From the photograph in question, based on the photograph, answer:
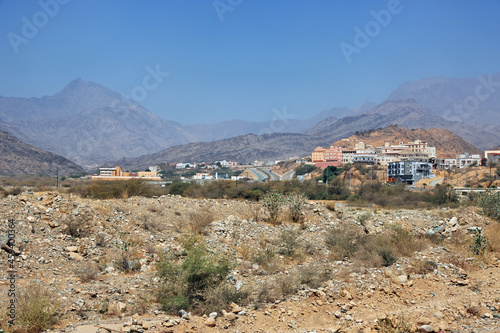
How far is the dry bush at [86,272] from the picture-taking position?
885 centimetres

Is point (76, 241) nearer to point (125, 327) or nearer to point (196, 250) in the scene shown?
point (196, 250)

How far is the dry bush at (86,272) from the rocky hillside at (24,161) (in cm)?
9377

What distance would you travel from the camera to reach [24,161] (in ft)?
325

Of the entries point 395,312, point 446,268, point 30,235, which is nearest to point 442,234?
point 446,268

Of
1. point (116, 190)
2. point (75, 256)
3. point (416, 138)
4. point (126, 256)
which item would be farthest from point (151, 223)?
point (416, 138)

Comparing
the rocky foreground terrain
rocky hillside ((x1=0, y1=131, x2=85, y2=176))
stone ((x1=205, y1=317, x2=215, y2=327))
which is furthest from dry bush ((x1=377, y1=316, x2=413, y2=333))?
rocky hillside ((x1=0, y1=131, x2=85, y2=176))

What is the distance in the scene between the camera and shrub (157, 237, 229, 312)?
24.8 ft

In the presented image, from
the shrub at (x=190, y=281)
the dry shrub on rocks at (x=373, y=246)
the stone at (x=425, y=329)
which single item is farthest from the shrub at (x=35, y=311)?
the dry shrub on rocks at (x=373, y=246)

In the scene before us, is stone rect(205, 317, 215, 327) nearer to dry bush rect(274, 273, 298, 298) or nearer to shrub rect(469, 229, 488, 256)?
dry bush rect(274, 273, 298, 298)

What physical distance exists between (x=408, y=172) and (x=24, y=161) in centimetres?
9414

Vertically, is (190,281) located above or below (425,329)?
above

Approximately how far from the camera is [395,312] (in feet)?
24.7

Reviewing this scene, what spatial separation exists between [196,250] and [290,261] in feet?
14.4

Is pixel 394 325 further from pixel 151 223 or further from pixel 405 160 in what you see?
pixel 405 160
